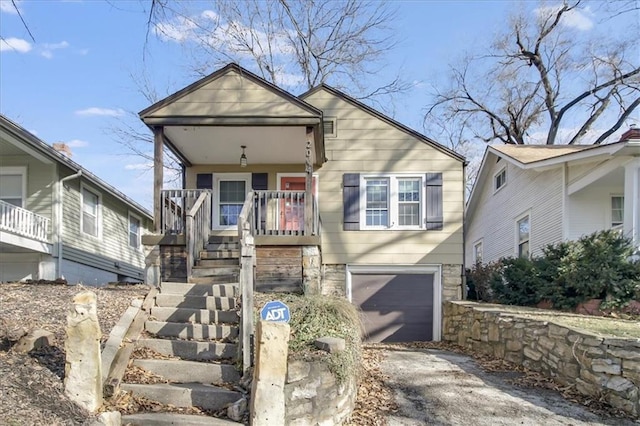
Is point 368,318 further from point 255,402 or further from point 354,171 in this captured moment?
point 255,402

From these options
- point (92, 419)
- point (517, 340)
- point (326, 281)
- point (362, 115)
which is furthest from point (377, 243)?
point (92, 419)

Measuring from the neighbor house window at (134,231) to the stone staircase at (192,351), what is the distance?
1300cm

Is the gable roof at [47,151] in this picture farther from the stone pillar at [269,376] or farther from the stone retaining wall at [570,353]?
the stone retaining wall at [570,353]

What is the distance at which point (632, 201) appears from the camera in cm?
904

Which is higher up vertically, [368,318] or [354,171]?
[354,171]

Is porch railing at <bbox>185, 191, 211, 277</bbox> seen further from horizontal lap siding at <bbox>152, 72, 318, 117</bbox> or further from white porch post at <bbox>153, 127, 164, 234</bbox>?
horizontal lap siding at <bbox>152, 72, 318, 117</bbox>

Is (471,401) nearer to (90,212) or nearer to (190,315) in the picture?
(190,315)

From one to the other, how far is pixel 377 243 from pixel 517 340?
5.10 metres

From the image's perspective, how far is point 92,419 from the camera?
3.99 meters

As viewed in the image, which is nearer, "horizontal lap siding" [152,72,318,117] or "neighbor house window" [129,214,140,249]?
"horizontal lap siding" [152,72,318,117]

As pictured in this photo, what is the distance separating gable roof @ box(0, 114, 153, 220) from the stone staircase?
7.51 m

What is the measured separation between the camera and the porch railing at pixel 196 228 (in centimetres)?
835

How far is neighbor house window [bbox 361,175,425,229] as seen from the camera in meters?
12.1

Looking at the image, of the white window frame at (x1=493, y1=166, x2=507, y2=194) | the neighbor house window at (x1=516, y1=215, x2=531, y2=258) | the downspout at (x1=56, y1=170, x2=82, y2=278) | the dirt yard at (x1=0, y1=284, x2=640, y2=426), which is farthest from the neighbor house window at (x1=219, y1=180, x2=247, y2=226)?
the white window frame at (x1=493, y1=166, x2=507, y2=194)
